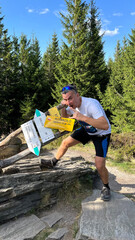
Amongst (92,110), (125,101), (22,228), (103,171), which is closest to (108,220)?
(103,171)

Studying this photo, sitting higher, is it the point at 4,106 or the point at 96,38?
the point at 96,38

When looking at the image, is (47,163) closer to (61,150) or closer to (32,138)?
(61,150)

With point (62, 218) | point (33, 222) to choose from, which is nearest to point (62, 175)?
point (62, 218)

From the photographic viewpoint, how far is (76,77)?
14.6 metres

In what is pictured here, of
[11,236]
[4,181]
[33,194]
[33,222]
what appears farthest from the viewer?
[33,194]

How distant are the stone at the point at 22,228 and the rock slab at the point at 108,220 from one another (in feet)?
2.54

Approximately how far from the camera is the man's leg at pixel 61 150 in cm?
359

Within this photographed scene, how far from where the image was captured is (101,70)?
53.9ft

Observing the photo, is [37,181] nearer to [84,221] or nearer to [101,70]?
[84,221]

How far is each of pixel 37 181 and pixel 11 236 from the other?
1.09 meters

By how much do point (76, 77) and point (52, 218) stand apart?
1282 cm

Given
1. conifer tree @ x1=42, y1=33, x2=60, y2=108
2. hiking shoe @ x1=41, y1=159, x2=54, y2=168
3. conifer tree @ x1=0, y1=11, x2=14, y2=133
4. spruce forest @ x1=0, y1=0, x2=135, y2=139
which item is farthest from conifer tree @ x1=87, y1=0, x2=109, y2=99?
hiking shoe @ x1=41, y1=159, x2=54, y2=168

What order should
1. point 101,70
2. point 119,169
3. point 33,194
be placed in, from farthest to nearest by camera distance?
point 101,70 → point 119,169 → point 33,194

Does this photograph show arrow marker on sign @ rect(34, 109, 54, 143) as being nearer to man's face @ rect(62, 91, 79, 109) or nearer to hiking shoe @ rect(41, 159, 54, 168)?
man's face @ rect(62, 91, 79, 109)
